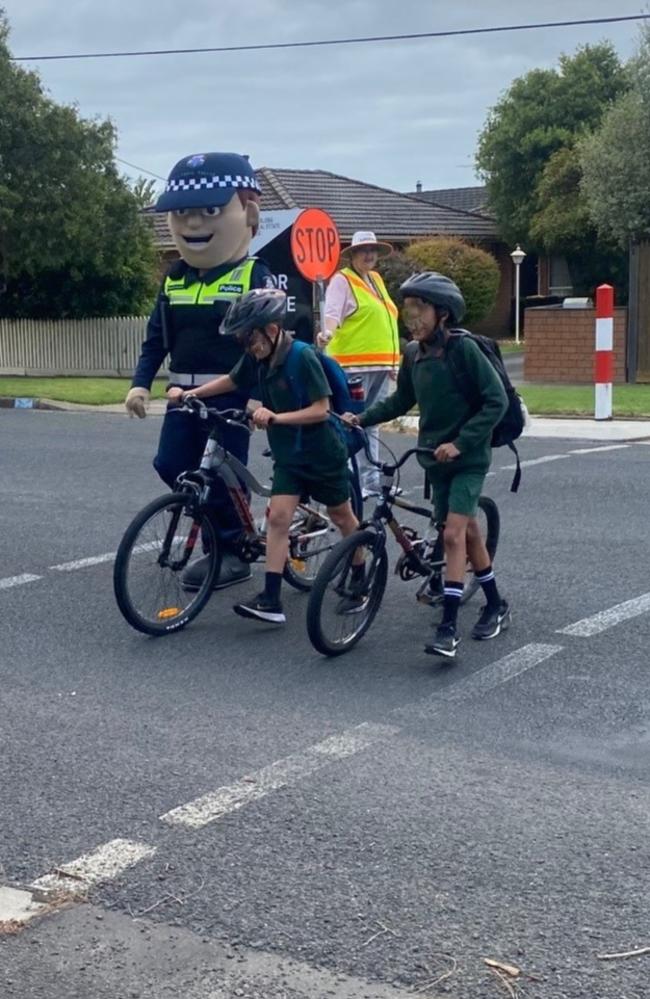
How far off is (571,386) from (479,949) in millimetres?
18048

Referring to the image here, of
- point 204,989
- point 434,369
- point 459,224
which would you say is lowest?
point 204,989

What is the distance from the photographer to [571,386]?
21.2 meters

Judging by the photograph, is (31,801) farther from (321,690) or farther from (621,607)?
(621,607)

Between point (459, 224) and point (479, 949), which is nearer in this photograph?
point (479, 949)

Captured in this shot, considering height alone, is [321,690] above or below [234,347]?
below

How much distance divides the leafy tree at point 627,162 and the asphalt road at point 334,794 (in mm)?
22730

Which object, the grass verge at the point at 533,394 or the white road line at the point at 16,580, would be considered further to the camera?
→ the grass verge at the point at 533,394

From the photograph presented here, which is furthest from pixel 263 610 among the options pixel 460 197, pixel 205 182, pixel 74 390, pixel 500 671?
pixel 460 197

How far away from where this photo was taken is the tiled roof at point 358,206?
1506 inches

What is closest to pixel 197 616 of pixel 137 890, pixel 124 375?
pixel 137 890

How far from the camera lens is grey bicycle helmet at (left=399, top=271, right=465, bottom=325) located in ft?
20.4

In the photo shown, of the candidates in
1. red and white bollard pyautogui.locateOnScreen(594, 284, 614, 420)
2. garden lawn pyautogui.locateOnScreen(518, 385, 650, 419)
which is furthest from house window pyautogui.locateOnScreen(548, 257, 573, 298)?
red and white bollard pyautogui.locateOnScreen(594, 284, 614, 420)

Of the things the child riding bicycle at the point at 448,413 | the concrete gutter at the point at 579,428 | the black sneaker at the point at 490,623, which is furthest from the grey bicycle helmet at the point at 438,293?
the concrete gutter at the point at 579,428

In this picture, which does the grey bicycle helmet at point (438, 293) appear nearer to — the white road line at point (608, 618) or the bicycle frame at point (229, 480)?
the bicycle frame at point (229, 480)
